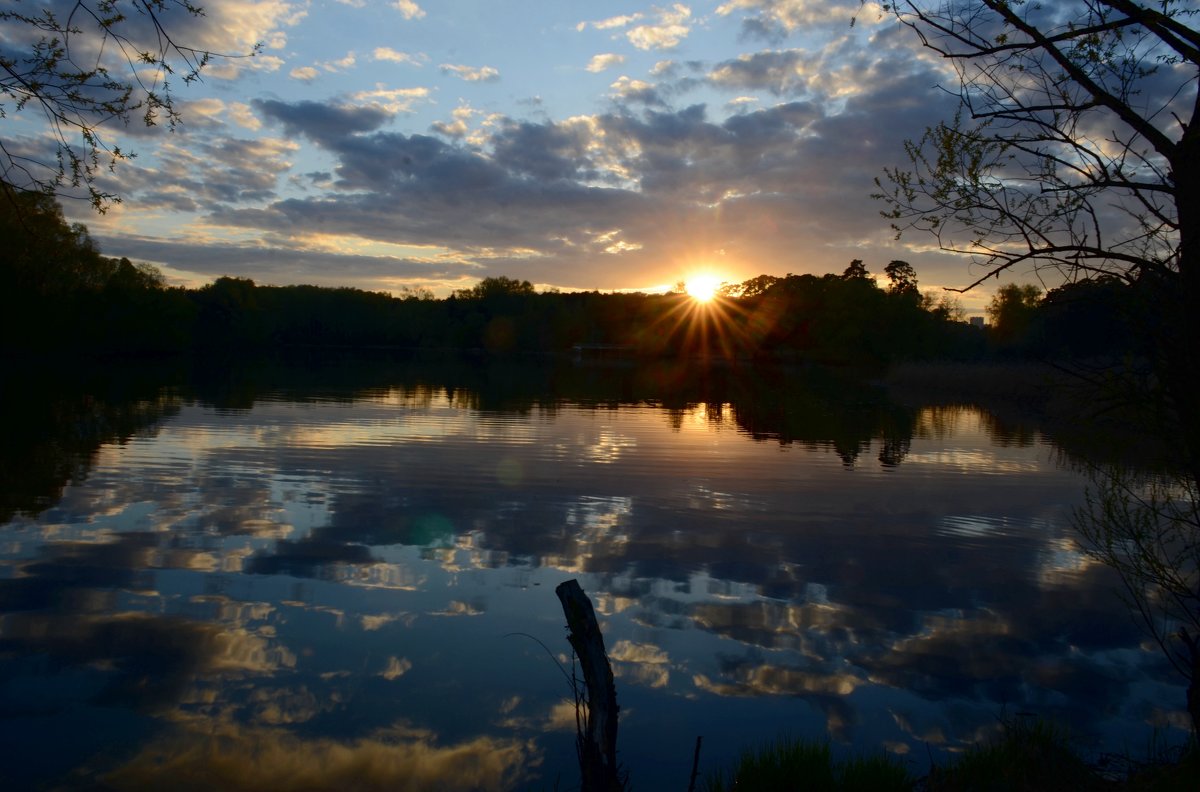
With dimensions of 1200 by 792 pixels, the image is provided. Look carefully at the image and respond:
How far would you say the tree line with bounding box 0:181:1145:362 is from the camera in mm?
13963

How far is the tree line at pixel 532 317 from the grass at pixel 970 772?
2.94 meters

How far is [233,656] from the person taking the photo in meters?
8.37

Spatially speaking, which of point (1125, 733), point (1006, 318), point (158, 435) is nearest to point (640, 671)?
point (1125, 733)

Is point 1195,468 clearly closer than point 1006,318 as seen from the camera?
Yes

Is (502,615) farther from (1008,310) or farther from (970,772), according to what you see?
(1008,310)

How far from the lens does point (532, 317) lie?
174375 millimetres

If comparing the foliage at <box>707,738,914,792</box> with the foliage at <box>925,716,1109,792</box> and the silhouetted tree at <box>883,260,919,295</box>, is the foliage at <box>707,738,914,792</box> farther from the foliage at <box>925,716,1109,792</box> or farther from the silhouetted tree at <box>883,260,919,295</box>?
the silhouetted tree at <box>883,260,919,295</box>

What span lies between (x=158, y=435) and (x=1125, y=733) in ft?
74.4

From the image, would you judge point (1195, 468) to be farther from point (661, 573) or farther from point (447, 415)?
point (447, 415)

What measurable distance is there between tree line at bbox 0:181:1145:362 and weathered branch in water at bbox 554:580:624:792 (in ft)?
12.9

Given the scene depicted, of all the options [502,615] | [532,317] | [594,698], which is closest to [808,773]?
[594,698]

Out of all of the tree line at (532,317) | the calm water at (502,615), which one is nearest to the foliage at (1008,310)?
the tree line at (532,317)

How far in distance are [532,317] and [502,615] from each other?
16596cm

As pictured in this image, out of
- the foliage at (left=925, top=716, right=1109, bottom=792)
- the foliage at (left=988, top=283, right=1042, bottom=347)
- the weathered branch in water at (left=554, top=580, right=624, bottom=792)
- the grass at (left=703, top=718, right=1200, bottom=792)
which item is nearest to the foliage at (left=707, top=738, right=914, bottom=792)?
the grass at (left=703, top=718, right=1200, bottom=792)
